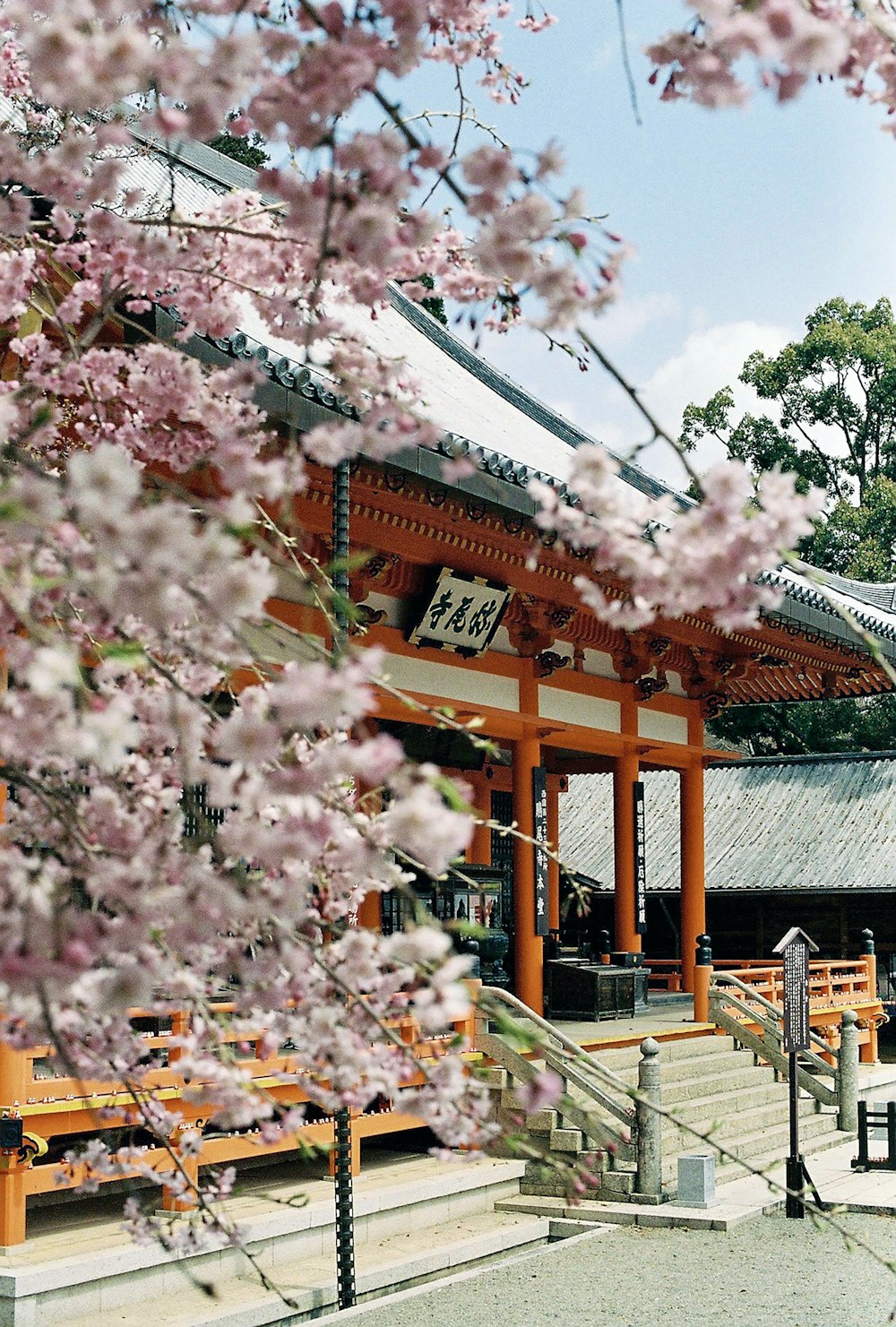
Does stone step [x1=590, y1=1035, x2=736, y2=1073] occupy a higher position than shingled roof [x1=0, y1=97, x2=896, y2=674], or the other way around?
shingled roof [x1=0, y1=97, x2=896, y2=674]

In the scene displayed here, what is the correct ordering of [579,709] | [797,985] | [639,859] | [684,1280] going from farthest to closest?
[639,859] → [579,709] → [797,985] → [684,1280]

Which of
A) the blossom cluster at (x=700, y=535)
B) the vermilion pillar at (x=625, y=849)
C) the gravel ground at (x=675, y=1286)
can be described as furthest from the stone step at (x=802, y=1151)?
the blossom cluster at (x=700, y=535)

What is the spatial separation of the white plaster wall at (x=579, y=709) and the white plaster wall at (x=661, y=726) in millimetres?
Result: 525

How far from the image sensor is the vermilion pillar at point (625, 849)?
14742 mm

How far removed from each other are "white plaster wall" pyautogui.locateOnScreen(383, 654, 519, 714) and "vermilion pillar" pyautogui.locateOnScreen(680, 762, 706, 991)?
4113mm

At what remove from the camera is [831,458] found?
32531 millimetres

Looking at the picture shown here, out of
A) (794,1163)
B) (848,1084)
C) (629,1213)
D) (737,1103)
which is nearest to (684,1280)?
(629,1213)

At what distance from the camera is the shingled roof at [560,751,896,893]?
2131cm

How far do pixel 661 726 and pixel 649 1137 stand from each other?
224 inches

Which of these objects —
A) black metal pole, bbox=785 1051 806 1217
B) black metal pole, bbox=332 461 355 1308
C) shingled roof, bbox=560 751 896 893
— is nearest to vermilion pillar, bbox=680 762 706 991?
shingled roof, bbox=560 751 896 893

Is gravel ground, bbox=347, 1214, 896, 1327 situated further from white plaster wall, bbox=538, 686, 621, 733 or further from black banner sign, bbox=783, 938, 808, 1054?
white plaster wall, bbox=538, 686, 621, 733

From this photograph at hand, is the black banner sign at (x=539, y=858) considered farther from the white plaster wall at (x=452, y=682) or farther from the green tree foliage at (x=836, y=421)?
the green tree foliage at (x=836, y=421)

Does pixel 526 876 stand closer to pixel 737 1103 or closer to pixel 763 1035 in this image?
pixel 737 1103

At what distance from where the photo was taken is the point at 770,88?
2410 millimetres
